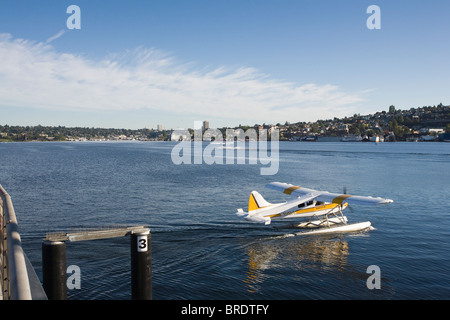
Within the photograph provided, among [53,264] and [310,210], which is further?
[310,210]

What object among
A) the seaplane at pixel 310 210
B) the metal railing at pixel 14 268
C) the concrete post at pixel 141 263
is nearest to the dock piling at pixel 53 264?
the metal railing at pixel 14 268

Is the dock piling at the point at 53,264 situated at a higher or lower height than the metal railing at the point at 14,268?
lower

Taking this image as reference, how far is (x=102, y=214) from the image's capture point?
85.2 feet

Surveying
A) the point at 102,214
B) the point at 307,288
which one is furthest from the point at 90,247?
the point at 307,288

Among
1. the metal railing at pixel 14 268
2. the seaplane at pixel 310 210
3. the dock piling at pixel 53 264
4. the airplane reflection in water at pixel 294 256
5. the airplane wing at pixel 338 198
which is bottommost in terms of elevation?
the airplane reflection in water at pixel 294 256

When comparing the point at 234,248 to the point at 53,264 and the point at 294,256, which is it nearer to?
the point at 294,256

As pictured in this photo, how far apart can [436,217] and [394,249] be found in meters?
9.71

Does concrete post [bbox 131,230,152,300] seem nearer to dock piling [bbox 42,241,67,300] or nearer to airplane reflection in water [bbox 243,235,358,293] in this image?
dock piling [bbox 42,241,67,300]

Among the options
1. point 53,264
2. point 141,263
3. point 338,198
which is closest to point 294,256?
point 338,198

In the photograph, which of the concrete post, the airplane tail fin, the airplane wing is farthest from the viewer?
the airplane tail fin

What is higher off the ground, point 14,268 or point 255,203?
point 14,268

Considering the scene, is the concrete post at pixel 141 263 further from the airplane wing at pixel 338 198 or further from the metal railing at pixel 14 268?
the airplane wing at pixel 338 198

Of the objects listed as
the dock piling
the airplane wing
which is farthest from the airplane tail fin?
the dock piling
